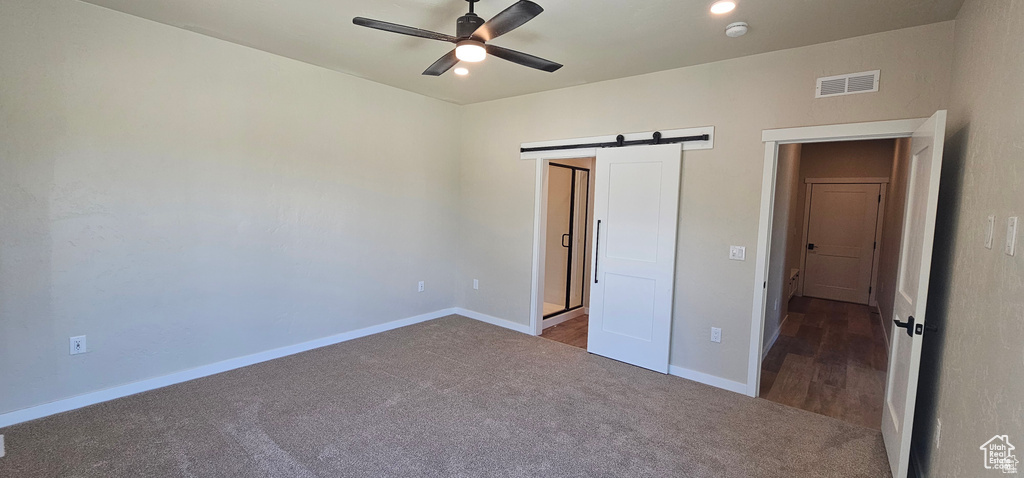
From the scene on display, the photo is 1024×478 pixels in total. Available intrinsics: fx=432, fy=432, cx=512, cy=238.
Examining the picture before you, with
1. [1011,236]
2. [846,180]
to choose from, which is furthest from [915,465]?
[846,180]

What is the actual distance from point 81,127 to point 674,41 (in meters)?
3.95

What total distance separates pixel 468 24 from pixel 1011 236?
237 cm

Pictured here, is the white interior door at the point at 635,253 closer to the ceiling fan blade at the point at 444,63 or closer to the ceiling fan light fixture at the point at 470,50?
the ceiling fan blade at the point at 444,63

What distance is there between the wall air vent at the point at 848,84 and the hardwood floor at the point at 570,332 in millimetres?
2924

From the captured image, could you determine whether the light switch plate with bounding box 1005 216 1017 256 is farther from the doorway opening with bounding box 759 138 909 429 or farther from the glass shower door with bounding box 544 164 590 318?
the glass shower door with bounding box 544 164 590 318

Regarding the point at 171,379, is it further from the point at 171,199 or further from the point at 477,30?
the point at 477,30

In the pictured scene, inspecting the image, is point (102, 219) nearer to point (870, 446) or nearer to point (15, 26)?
point (15, 26)

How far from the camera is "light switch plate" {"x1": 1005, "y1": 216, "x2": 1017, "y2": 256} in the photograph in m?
1.37

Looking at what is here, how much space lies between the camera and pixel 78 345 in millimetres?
A: 2842

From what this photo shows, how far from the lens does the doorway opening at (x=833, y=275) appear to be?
356cm

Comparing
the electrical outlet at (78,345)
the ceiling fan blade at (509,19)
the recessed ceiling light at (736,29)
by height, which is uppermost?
the recessed ceiling light at (736,29)

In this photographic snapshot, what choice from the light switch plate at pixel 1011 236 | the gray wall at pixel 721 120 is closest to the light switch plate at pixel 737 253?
the gray wall at pixel 721 120

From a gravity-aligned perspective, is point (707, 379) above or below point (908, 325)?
below

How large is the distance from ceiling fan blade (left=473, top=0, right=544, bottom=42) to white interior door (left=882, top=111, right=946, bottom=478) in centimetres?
195
